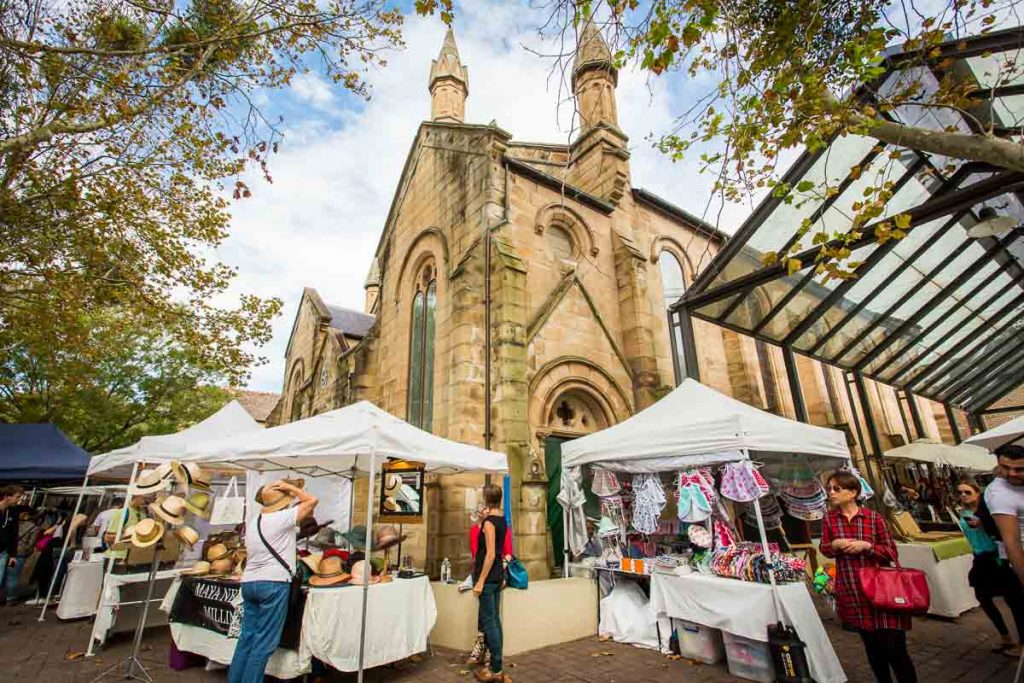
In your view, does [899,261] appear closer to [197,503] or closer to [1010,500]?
[1010,500]

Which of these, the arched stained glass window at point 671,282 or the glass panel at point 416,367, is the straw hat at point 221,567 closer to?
the glass panel at point 416,367

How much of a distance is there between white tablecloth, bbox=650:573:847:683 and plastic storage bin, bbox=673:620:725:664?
16cm

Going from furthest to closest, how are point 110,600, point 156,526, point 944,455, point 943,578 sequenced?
point 944,455 < point 943,578 < point 110,600 < point 156,526

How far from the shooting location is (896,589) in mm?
3213

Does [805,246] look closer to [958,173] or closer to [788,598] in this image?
[958,173]

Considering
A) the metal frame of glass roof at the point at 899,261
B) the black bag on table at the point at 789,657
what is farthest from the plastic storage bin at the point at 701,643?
the metal frame of glass roof at the point at 899,261

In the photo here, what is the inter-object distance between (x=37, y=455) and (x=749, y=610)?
14.2 meters

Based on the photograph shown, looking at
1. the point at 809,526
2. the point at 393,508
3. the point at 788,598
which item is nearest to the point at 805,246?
the point at 788,598

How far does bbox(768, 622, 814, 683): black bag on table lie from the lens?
414cm

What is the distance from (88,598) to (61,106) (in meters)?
7.98

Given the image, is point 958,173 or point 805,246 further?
point 805,246

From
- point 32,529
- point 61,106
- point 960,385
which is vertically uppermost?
point 61,106

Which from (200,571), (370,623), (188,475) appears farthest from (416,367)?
(370,623)

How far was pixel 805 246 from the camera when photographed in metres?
7.84
